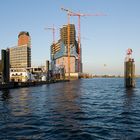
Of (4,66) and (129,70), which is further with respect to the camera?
(4,66)

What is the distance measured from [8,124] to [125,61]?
76911mm

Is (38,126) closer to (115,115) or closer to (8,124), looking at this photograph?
(8,124)

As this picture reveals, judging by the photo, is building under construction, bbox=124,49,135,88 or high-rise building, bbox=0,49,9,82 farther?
high-rise building, bbox=0,49,9,82

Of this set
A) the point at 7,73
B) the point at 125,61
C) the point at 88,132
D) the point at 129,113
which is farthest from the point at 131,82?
the point at 88,132

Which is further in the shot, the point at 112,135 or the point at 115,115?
the point at 115,115

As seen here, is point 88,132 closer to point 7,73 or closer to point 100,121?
point 100,121

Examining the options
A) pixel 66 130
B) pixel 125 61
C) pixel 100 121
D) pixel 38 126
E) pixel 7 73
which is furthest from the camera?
pixel 7 73

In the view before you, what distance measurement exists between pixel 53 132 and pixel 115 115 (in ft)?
42.7

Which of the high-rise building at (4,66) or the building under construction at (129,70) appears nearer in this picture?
the building under construction at (129,70)

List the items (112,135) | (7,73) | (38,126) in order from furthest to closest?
1. (7,73)
2. (38,126)
3. (112,135)

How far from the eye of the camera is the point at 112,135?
1014 inches

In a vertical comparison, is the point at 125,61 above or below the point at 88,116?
above

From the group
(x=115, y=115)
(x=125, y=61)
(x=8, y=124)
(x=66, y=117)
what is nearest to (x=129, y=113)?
(x=115, y=115)

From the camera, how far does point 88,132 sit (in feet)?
88.9
